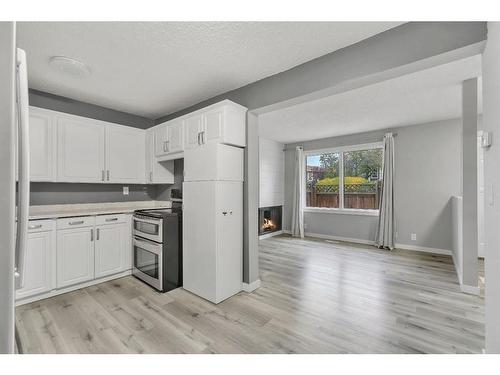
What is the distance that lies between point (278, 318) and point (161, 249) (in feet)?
4.98

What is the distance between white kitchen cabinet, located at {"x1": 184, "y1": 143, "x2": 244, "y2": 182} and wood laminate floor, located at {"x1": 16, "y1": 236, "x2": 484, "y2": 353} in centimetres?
134

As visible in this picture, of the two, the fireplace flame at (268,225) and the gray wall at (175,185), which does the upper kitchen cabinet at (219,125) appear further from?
the fireplace flame at (268,225)

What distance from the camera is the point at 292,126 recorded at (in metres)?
4.64

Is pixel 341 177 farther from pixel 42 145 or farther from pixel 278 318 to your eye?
pixel 42 145

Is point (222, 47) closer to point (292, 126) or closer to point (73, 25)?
point (73, 25)

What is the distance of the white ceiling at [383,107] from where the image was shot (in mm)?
2635

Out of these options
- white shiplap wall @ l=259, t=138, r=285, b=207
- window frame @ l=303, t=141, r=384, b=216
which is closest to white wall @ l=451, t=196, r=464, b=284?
window frame @ l=303, t=141, r=384, b=216

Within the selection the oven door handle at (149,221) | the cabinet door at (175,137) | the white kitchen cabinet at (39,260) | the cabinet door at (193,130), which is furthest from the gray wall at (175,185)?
the white kitchen cabinet at (39,260)

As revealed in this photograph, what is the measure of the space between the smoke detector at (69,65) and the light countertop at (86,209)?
153cm

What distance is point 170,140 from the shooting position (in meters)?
3.20

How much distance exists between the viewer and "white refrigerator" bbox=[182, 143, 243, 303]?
2.47 m

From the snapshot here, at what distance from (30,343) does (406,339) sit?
2.93 meters

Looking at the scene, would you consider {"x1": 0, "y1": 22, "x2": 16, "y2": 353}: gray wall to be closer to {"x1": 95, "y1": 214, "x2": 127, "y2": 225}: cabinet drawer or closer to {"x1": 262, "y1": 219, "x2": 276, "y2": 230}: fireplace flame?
{"x1": 95, "y1": 214, "x2": 127, "y2": 225}: cabinet drawer

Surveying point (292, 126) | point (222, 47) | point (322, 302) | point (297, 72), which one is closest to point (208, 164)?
point (222, 47)
